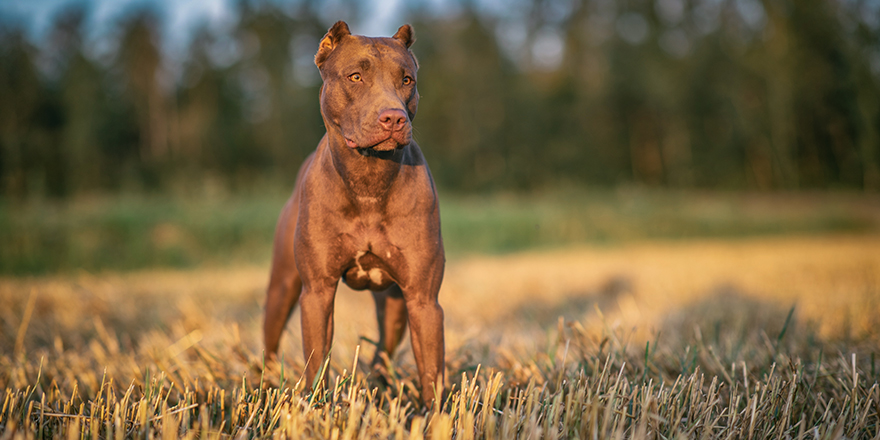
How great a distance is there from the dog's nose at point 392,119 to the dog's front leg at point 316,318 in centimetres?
82

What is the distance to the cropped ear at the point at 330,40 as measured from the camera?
7.98ft

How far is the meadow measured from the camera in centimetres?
211

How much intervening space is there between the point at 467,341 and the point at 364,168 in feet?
6.43

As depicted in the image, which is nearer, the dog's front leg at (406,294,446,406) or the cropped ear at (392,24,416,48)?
the dog's front leg at (406,294,446,406)

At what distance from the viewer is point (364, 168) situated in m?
2.38

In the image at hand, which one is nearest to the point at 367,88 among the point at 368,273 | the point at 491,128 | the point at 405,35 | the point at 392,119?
the point at 392,119

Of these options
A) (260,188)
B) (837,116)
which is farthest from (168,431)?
(837,116)

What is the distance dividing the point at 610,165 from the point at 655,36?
7.24 m

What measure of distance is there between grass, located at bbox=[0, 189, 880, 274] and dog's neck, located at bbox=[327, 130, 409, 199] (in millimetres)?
3185

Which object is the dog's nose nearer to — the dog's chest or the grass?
the dog's chest

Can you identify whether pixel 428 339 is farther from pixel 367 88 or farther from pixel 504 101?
pixel 504 101

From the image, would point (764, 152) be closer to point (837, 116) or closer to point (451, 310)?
point (837, 116)

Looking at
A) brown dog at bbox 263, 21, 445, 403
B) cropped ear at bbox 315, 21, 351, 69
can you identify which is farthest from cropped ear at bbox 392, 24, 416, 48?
cropped ear at bbox 315, 21, 351, 69

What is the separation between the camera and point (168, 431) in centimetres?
167
